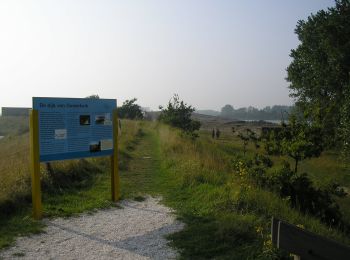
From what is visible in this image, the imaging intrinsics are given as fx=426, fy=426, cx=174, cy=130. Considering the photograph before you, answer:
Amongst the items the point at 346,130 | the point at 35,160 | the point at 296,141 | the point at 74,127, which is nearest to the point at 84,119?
the point at 74,127

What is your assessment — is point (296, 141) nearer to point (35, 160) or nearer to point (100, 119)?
point (100, 119)

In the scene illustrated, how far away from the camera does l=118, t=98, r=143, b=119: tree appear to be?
67.2 metres

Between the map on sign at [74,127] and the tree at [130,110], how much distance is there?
2283 inches

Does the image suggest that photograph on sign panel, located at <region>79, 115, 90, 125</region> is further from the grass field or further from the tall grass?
the tall grass

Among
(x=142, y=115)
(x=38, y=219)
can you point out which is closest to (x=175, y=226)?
(x=38, y=219)

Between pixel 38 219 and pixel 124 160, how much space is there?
790 centimetres

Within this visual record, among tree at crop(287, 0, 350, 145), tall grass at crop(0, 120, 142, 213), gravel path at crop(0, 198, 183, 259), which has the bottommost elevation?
gravel path at crop(0, 198, 183, 259)

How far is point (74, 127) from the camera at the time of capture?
8.34m

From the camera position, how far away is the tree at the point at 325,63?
86.8ft

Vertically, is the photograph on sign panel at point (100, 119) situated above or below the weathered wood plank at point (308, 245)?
above

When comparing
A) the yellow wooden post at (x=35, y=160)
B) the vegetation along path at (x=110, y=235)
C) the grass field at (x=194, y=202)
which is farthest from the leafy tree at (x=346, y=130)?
the yellow wooden post at (x=35, y=160)

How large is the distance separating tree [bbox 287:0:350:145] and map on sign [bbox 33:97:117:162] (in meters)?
16.8

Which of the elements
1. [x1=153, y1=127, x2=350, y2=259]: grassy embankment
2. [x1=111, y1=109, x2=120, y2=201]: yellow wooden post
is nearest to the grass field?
[x1=153, y1=127, x2=350, y2=259]: grassy embankment

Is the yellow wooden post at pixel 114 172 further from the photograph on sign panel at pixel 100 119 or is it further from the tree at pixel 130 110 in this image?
the tree at pixel 130 110
